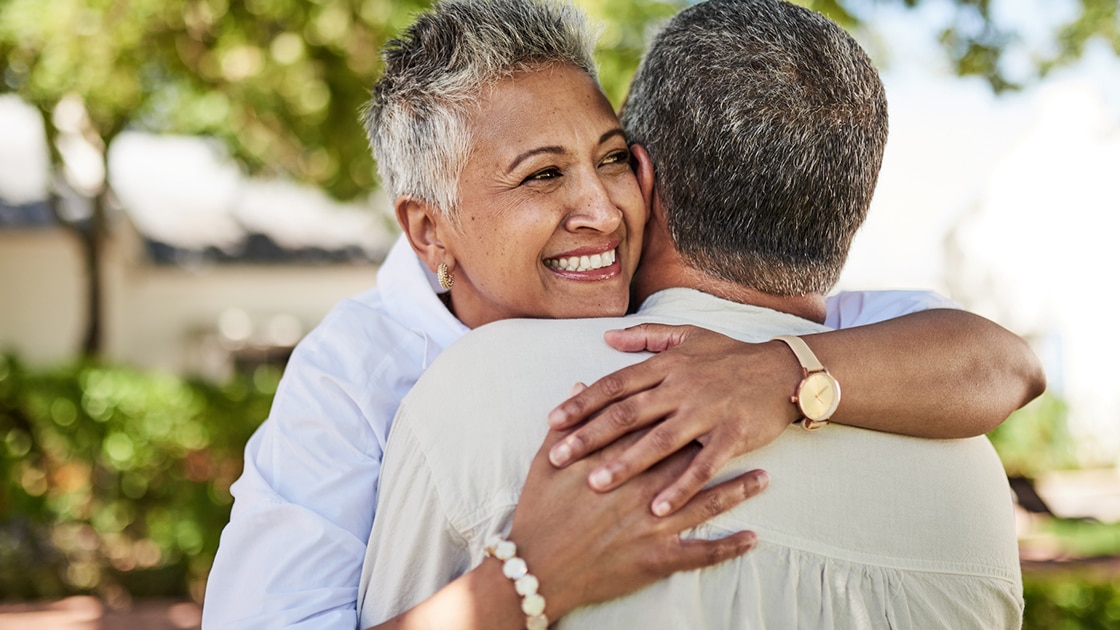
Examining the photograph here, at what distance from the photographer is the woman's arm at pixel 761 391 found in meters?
1.73

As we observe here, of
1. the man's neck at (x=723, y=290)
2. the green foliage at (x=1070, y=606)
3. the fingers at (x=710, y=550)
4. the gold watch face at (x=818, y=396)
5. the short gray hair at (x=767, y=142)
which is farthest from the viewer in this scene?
the green foliage at (x=1070, y=606)

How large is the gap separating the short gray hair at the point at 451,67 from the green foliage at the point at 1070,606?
5.49 m

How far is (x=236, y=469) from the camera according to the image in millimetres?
9383

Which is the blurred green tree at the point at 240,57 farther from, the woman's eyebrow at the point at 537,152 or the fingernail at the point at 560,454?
the fingernail at the point at 560,454

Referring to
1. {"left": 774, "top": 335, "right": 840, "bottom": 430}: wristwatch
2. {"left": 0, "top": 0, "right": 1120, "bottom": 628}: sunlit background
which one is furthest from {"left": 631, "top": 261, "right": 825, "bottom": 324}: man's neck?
{"left": 0, "top": 0, "right": 1120, "bottom": 628}: sunlit background

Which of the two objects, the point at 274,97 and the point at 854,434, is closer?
the point at 854,434

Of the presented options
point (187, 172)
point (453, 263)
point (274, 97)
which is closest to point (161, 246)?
point (187, 172)

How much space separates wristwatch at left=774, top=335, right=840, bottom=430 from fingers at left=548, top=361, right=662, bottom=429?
0.85 ft

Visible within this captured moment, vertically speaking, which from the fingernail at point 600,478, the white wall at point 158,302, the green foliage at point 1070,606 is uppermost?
the fingernail at point 600,478

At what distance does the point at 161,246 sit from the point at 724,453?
673 inches

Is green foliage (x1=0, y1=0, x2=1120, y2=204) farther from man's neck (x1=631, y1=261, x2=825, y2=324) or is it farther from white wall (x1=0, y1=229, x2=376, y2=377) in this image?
white wall (x1=0, y1=229, x2=376, y2=377)

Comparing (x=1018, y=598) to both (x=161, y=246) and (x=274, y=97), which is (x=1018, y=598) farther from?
(x=161, y=246)

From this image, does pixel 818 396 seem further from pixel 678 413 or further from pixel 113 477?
pixel 113 477

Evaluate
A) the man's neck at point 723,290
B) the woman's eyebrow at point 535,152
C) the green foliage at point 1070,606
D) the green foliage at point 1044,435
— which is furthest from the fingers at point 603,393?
the green foliage at point 1044,435
